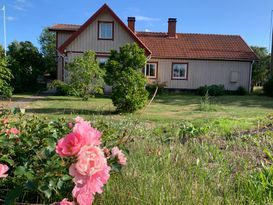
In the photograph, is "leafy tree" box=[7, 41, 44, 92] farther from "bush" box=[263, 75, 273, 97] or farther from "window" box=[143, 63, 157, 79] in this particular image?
"bush" box=[263, 75, 273, 97]

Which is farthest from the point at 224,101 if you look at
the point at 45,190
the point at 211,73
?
the point at 45,190

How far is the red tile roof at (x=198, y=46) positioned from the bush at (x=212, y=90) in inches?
90.6

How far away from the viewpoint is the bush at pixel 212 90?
26031 mm

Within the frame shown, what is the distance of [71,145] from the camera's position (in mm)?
1413

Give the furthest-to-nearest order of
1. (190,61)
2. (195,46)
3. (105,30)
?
(195,46)
(190,61)
(105,30)

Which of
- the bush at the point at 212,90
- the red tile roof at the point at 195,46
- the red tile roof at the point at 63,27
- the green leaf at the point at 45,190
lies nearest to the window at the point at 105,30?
the red tile roof at the point at 195,46

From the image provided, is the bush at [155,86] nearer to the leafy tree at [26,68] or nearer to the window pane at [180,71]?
the window pane at [180,71]

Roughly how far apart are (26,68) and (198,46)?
43.0 ft

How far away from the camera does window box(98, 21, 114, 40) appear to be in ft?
81.9

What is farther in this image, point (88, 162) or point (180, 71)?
point (180, 71)

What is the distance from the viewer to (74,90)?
1908 centimetres

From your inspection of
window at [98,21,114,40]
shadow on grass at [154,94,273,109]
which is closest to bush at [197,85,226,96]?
shadow on grass at [154,94,273,109]

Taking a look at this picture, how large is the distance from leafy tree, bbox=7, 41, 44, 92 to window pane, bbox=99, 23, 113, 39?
6062 millimetres

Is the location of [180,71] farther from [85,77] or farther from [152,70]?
[85,77]
